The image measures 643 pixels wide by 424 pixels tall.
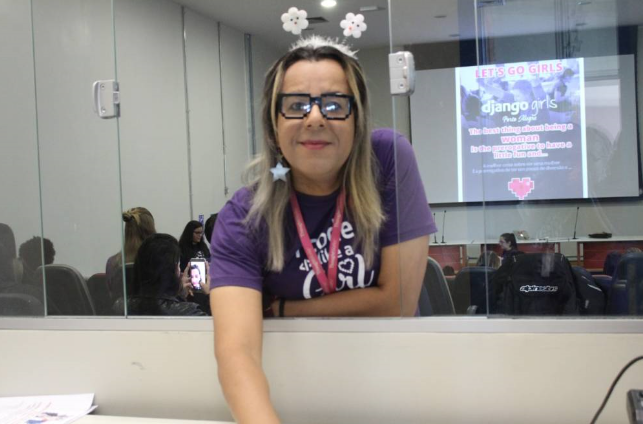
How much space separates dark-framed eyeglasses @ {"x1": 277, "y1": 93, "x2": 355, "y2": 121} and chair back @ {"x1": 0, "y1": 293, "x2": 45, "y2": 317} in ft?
2.63

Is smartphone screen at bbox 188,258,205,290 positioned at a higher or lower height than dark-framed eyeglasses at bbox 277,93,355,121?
lower

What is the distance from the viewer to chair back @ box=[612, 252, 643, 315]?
2.06m

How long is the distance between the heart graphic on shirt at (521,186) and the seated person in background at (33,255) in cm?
143

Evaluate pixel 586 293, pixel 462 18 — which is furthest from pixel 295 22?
pixel 586 293

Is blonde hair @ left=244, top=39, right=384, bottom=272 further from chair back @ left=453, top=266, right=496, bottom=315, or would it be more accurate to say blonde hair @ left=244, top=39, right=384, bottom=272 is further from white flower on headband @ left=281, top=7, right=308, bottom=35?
white flower on headband @ left=281, top=7, right=308, bottom=35

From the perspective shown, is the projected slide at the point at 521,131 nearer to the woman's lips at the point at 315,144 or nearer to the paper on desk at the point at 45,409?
the woman's lips at the point at 315,144

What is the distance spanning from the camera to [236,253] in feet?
Answer: 3.97

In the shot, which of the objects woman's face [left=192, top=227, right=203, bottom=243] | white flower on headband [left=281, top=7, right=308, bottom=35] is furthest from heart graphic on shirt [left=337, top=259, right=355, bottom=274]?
woman's face [left=192, top=227, right=203, bottom=243]

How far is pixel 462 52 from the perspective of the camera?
Answer: 2.01 metres

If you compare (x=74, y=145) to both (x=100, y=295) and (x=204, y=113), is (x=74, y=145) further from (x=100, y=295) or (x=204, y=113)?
(x=204, y=113)

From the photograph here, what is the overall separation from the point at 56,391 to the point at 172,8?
16.0 ft

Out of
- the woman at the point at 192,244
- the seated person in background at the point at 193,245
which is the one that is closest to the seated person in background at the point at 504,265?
the seated person in background at the point at 193,245

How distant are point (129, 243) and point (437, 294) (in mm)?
1729

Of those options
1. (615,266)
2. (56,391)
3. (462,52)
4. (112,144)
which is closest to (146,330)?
(56,391)
